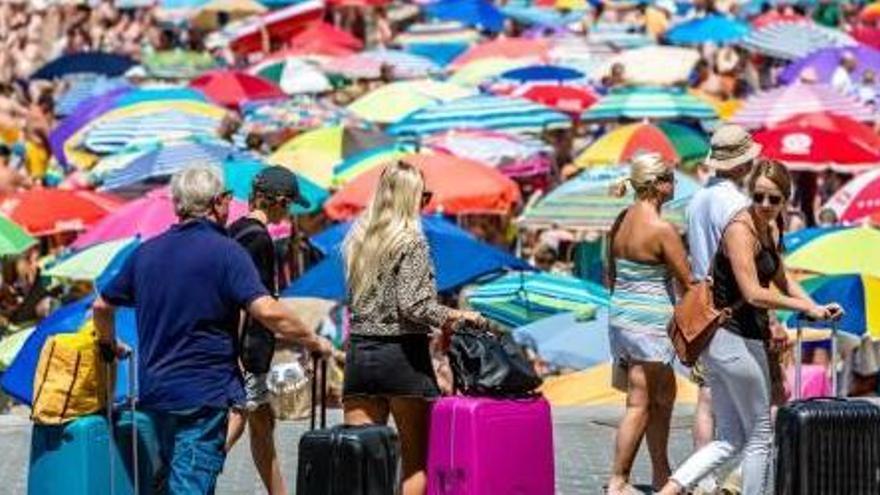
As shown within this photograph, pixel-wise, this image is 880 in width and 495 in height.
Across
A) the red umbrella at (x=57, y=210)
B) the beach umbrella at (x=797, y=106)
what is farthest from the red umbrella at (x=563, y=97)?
the red umbrella at (x=57, y=210)

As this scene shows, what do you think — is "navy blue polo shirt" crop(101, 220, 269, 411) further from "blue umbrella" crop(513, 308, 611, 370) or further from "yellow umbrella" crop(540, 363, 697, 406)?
"blue umbrella" crop(513, 308, 611, 370)

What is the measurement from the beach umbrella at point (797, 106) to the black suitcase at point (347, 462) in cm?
1727

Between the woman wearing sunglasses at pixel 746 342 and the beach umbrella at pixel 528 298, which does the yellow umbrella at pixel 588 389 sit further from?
the woman wearing sunglasses at pixel 746 342

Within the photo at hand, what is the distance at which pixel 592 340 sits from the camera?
18.1 meters

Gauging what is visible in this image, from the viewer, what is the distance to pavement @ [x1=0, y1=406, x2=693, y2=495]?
45.3 feet

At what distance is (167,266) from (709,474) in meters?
2.23

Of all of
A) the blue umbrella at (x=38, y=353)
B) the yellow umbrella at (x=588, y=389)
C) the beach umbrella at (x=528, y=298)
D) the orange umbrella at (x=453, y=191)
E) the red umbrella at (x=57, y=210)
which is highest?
the blue umbrella at (x=38, y=353)

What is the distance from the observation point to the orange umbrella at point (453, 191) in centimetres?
2284

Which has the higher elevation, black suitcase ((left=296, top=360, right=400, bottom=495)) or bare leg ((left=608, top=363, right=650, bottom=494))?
black suitcase ((left=296, top=360, right=400, bottom=495))

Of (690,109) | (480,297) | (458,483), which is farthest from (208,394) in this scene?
(690,109)

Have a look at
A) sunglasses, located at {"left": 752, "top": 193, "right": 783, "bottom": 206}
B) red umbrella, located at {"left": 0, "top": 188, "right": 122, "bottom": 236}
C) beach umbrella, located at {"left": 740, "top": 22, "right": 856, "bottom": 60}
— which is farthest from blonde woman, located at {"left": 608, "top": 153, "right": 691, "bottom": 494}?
beach umbrella, located at {"left": 740, "top": 22, "right": 856, "bottom": 60}

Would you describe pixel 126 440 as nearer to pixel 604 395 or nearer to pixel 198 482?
pixel 198 482

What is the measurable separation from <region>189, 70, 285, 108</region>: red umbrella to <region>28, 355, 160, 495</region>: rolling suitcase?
21374 millimetres

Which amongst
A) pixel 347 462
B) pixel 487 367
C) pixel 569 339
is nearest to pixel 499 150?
pixel 569 339
